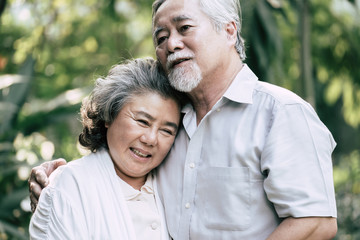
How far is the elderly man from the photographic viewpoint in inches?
73.0

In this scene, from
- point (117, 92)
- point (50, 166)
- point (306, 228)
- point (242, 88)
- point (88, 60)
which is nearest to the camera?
point (306, 228)

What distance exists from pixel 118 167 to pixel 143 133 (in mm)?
248

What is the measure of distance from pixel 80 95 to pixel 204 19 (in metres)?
2.75

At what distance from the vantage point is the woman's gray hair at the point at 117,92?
2.24 metres

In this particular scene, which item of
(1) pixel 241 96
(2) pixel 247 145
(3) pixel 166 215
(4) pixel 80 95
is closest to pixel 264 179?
(2) pixel 247 145

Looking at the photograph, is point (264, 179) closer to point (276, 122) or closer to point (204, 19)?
point (276, 122)

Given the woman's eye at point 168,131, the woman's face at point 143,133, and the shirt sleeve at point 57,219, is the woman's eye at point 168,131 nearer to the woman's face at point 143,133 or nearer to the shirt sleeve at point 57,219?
the woman's face at point 143,133

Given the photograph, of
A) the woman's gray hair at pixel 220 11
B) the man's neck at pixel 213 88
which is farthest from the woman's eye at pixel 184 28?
the man's neck at pixel 213 88

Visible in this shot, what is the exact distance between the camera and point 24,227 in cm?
436

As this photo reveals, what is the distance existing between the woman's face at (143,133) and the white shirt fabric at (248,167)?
0.09 metres

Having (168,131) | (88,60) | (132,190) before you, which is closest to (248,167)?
(168,131)

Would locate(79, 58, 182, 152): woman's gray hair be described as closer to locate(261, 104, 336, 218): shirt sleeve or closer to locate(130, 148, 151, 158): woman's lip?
locate(130, 148, 151, 158): woman's lip

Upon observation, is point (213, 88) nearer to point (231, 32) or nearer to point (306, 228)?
point (231, 32)

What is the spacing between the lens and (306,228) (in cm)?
183
